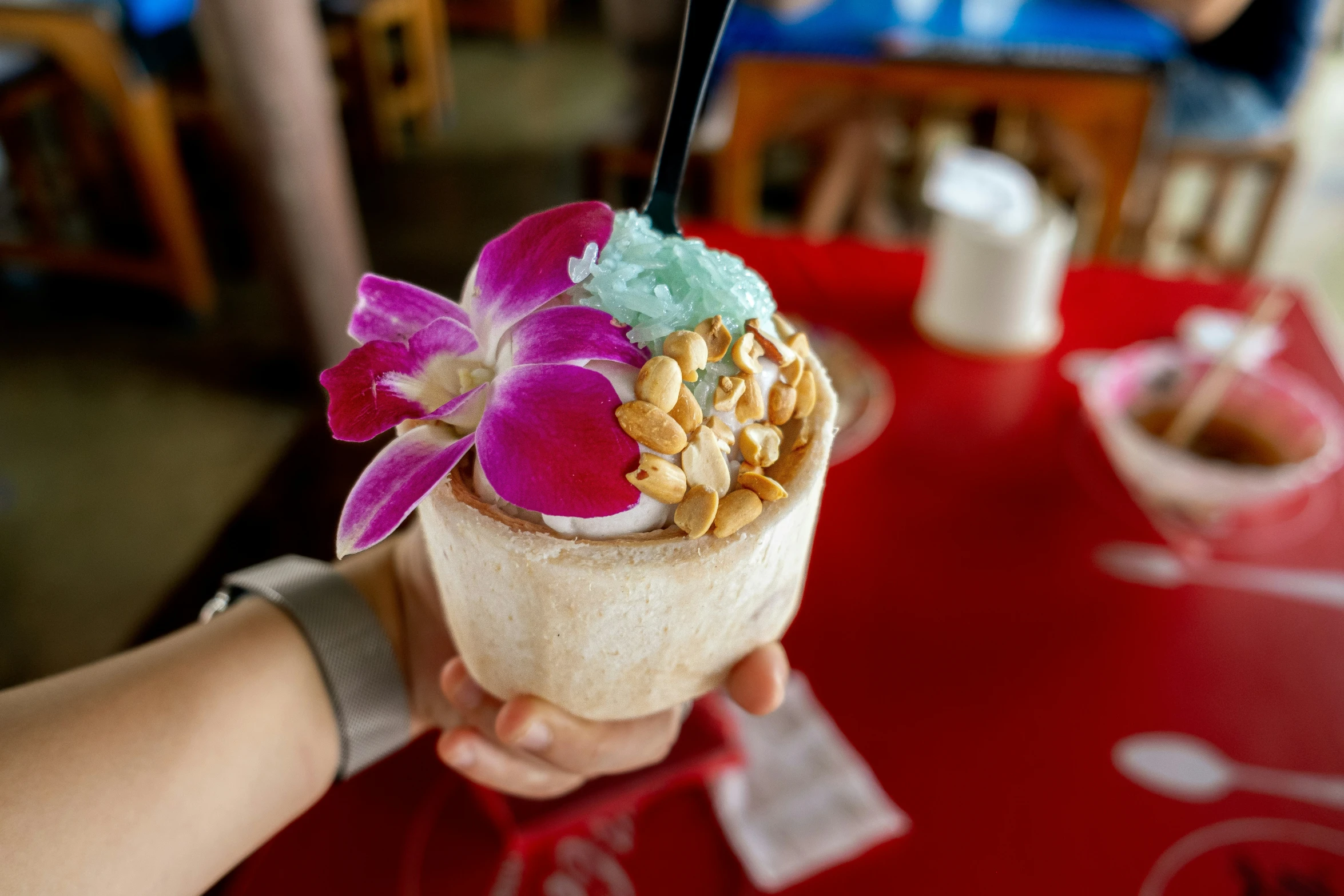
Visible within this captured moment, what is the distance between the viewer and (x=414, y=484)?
52 centimetres

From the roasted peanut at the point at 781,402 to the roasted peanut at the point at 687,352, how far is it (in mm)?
71

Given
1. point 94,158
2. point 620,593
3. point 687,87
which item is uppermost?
point 687,87

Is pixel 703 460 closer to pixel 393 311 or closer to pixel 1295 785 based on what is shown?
pixel 393 311

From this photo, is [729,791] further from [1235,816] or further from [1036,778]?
[1235,816]

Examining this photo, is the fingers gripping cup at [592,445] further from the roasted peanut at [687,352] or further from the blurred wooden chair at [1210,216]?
the blurred wooden chair at [1210,216]

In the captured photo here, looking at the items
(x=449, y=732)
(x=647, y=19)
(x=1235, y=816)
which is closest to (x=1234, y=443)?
(x=1235, y=816)

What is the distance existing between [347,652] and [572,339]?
0.44 metres

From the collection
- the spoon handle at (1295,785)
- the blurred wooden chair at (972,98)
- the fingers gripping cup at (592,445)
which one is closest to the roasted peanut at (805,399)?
the fingers gripping cup at (592,445)

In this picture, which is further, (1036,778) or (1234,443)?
(1234,443)

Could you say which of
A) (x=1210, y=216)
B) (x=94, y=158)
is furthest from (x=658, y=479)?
(x=94, y=158)

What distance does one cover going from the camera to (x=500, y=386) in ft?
1.73

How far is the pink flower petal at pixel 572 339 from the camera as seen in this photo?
0.52 metres

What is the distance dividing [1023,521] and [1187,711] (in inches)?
11.7

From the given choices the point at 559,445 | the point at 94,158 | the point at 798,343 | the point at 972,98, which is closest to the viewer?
the point at 559,445
